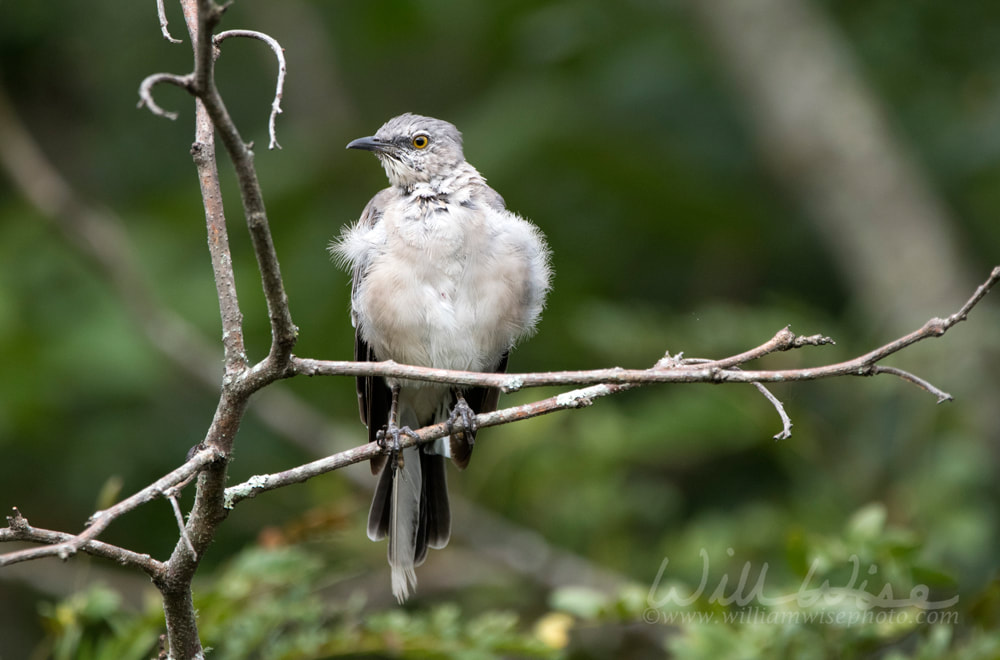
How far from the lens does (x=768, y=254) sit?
8.14 metres

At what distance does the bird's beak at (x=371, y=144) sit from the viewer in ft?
16.7

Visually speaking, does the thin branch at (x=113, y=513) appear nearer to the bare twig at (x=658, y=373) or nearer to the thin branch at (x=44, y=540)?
the thin branch at (x=44, y=540)

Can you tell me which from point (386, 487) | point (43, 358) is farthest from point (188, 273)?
point (386, 487)

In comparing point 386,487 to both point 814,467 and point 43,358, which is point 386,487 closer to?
point 814,467

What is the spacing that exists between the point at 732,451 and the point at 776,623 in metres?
2.82

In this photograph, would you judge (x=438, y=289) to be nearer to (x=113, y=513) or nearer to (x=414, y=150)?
(x=414, y=150)

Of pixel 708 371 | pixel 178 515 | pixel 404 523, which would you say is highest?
pixel 404 523

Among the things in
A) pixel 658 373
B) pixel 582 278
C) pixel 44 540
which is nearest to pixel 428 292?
pixel 658 373

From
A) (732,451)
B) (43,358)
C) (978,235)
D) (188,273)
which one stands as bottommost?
(732,451)

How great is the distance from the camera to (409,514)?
4766 mm

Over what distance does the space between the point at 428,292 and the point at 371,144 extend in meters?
0.97

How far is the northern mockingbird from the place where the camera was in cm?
461

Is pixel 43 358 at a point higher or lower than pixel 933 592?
higher

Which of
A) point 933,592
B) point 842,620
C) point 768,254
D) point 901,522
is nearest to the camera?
point 842,620
